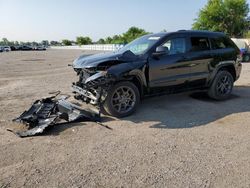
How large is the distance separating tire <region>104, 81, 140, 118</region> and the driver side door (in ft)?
1.74

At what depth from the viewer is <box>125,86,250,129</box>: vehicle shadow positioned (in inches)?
214

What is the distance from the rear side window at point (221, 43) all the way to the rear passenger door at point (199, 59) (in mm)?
205

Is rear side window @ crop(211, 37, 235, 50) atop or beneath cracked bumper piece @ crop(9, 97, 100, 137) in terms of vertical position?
atop

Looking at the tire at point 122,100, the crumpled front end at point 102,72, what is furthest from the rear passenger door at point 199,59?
the tire at point 122,100

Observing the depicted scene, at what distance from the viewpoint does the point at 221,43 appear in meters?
7.33

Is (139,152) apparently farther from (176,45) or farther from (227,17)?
(227,17)

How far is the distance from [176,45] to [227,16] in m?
53.7

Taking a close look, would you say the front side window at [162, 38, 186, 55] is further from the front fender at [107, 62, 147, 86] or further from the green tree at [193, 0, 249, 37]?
the green tree at [193, 0, 249, 37]

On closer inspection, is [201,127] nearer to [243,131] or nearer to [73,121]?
[243,131]

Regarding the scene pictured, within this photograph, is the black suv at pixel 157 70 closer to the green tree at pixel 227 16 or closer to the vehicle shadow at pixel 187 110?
the vehicle shadow at pixel 187 110

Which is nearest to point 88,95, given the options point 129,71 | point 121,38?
point 129,71

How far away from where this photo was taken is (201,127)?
508 centimetres

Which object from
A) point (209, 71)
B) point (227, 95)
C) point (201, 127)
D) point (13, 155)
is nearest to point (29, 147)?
point (13, 155)

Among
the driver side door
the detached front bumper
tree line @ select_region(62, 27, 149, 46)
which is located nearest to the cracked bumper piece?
the detached front bumper
